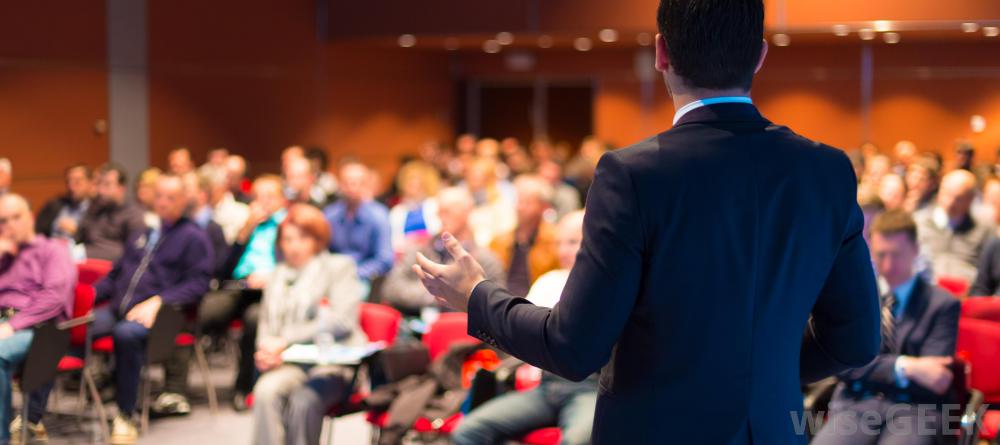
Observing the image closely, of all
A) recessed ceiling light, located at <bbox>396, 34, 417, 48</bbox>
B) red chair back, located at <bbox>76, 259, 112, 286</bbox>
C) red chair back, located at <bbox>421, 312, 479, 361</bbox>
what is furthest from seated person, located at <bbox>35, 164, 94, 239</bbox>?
recessed ceiling light, located at <bbox>396, 34, 417, 48</bbox>

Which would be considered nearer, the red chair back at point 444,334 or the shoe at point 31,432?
the red chair back at point 444,334

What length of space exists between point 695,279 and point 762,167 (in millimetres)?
195

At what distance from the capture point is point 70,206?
8883 mm

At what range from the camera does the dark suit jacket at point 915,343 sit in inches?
149

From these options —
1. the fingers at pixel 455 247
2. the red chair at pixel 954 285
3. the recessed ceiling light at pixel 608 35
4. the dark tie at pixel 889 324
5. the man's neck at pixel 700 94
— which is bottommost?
the red chair at pixel 954 285

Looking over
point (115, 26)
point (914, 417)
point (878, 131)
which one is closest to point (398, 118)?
point (115, 26)

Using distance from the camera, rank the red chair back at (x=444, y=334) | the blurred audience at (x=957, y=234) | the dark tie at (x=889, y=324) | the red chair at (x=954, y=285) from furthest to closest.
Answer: the blurred audience at (x=957, y=234) → the red chair at (x=954, y=285) → the red chair back at (x=444, y=334) → the dark tie at (x=889, y=324)

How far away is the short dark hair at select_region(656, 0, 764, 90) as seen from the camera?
151 centimetres

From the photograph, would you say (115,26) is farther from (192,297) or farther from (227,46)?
(192,297)

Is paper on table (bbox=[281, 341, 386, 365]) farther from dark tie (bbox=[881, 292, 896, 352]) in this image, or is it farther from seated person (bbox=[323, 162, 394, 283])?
seated person (bbox=[323, 162, 394, 283])

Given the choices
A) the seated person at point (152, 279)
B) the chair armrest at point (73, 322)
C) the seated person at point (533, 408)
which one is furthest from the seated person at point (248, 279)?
the seated person at point (533, 408)

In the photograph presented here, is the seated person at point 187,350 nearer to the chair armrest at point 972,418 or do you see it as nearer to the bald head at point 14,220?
the bald head at point 14,220

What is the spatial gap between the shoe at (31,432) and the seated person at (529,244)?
2728 mm

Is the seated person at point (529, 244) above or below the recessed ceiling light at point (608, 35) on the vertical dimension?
below
